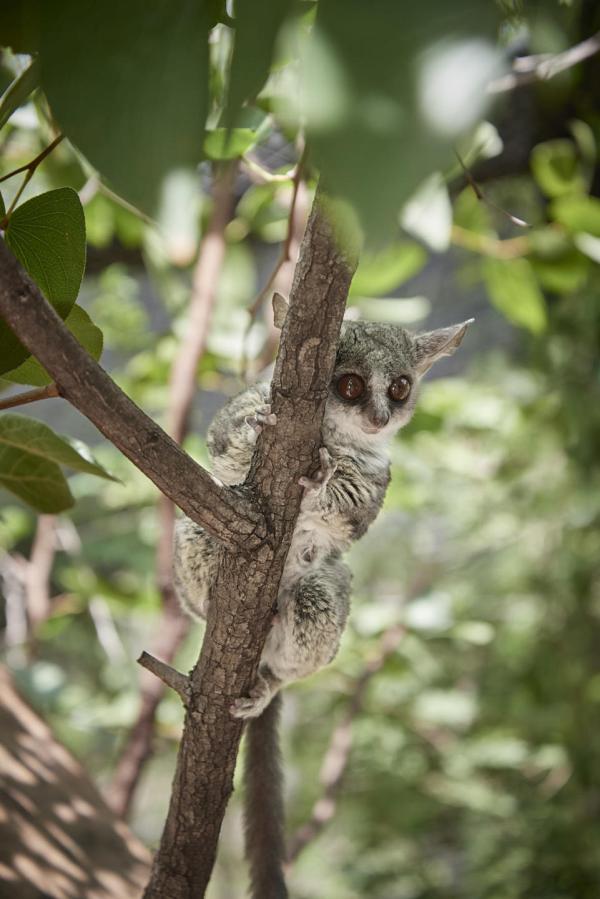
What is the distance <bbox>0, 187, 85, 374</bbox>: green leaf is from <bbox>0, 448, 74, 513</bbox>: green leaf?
0.29 metres

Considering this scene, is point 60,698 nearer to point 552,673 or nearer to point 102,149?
point 552,673

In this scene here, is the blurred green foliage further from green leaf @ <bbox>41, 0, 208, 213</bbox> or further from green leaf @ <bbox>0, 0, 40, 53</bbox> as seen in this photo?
green leaf @ <bbox>41, 0, 208, 213</bbox>

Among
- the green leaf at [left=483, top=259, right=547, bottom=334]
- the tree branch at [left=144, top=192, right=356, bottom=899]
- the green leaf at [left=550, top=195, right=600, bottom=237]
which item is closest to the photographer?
the tree branch at [left=144, top=192, right=356, bottom=899]

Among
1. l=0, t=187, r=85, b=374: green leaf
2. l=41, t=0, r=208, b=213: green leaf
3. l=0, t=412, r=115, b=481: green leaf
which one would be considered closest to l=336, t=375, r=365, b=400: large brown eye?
l=0, t=412, r=115, b=481: green leaf

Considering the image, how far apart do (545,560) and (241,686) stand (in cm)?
290

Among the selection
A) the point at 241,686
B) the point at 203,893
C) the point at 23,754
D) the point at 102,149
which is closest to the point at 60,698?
the point at 23,754

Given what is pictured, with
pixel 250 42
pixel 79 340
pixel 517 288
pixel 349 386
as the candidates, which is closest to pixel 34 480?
pixel 79 340

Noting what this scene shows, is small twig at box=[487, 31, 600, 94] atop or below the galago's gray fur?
atop

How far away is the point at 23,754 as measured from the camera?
197 centimetres

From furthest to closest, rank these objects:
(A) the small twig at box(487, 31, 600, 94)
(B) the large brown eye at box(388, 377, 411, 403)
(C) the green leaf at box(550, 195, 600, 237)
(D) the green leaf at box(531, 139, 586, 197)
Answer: (D) the green leaf at box(531, 139, 586, 197) < (C) the green leaf at box(550, 195, 600, 237) < (A) the small twig at box(487, 31, 600, 94) < (B) the large brown eye at box(388, 377, 411, 403)

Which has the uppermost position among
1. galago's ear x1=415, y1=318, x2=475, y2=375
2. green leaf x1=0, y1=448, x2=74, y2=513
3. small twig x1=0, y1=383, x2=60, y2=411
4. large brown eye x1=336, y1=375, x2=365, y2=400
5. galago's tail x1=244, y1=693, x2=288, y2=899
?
galago's ear x1=415, y1=318, x2=475, y2=375

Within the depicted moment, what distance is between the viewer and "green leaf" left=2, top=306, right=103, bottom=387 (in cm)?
101

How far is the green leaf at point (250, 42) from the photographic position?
0.39 m

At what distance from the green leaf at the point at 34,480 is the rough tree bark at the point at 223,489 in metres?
0.29
